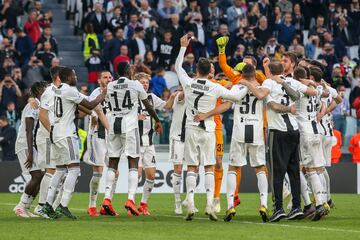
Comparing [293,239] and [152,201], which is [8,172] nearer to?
[152,201]

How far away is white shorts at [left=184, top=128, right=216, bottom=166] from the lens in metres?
18.7

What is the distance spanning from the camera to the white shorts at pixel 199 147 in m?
18.7

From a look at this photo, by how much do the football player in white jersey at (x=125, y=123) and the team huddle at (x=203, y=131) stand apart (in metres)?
0.02

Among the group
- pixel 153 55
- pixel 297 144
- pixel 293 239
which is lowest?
pixel 293 239

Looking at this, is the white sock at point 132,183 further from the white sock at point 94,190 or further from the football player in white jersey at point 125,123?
the white sock at point 94,190

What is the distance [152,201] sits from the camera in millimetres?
24672

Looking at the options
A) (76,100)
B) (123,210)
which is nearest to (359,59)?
(123,210)

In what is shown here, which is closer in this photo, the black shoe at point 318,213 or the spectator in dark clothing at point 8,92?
the black shoe at point 318,213

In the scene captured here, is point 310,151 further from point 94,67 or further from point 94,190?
point 94,67

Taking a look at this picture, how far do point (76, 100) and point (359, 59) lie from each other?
17.9 metres

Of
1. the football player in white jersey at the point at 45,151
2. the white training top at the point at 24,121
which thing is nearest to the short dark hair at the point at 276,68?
the football player in white jersey at the point at 45,151

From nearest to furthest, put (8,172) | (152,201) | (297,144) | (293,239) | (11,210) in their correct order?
(293,239) < (297,144) < (11,210) < (152,201) < (8,172)

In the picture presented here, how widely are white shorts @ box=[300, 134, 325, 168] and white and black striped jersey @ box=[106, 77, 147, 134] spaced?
2740 mm

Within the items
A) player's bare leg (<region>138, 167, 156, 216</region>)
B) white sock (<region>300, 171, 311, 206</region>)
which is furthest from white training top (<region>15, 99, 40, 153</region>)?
white sock (<region>300, 171, 311, 206</region>)
